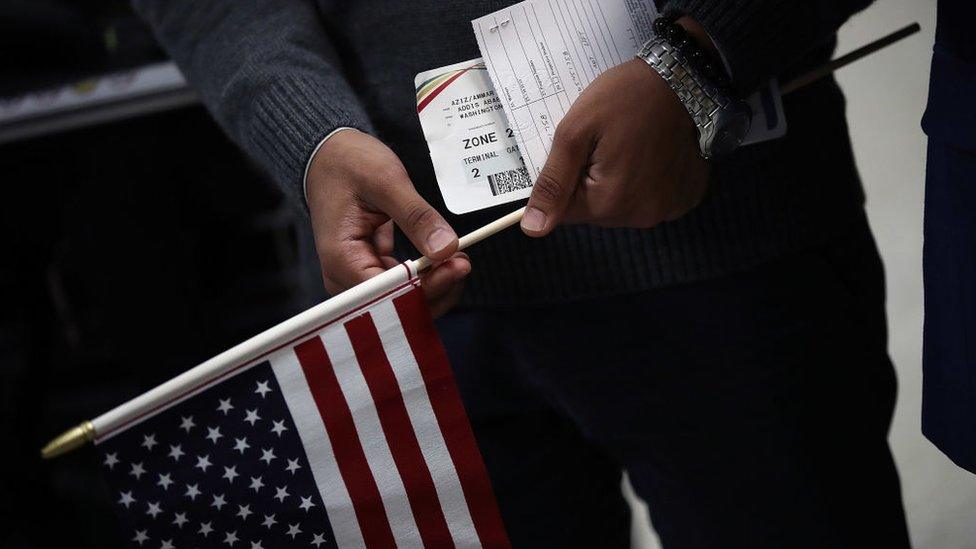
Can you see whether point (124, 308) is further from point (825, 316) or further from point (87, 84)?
point (825, 316)

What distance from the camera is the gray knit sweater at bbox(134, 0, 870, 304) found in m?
0.67

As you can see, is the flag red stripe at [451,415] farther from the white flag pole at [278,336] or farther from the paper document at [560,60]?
the paper document at [560,60]

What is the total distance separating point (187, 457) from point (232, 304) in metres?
2.17

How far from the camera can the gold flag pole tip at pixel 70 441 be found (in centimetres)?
61

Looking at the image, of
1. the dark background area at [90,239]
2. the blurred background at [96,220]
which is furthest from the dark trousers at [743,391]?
the dark background area at [90,239]

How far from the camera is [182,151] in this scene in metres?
2.16

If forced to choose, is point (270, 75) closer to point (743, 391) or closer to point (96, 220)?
point (743, 391)

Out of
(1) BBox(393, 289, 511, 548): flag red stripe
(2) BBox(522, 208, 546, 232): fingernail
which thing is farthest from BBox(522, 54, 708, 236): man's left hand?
(1) BBox(393, 289, 511, 548): flag red stripe

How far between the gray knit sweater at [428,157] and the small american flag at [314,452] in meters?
0.13

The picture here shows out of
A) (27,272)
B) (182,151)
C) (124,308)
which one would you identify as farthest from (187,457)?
(27,272)

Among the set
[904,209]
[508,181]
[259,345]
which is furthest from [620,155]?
[904,209]

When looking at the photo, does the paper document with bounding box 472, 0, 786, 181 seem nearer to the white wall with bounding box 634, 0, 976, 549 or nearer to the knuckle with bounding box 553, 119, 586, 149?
the knuckle with bounding box 553, 119, 586, 149

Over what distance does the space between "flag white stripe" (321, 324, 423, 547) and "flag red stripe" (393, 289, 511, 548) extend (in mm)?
47

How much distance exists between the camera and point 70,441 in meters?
0.62
